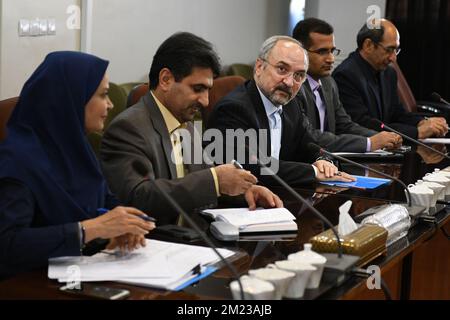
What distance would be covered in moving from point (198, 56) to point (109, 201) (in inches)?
23.5

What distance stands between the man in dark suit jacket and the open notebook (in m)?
0.61

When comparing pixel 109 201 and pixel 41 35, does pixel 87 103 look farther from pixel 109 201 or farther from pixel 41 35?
pixel 41 35

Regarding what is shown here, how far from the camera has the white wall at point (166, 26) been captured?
15.4ft

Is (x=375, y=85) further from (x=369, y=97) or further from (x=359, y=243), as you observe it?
(x=359, y=243)

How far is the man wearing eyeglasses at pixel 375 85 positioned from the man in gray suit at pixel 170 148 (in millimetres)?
2083

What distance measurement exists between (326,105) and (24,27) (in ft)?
5.35

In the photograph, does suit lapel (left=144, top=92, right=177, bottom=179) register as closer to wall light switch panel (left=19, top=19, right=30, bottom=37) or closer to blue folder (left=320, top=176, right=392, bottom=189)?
blue folder (left=320, top=176, right=392, bottom=189)

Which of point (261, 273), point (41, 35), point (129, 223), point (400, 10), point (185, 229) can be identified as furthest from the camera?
point (400, 10)

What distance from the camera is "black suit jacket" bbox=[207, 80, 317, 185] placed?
2.97 meters

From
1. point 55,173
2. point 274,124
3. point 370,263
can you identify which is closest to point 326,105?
point 274,124

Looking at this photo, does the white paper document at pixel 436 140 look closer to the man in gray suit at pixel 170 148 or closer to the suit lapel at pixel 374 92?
the suit lapel at pixel 374 92

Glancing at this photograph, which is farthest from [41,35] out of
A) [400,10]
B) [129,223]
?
[400,10]

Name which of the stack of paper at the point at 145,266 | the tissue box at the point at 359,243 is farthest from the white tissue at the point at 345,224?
the stack of paper at the point at 145,266

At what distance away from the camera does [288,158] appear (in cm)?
339
